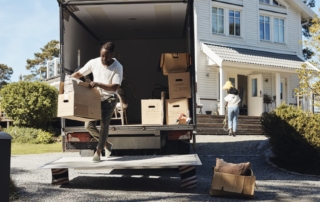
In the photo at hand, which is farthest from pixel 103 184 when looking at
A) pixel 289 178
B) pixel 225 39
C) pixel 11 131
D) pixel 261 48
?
pixel 261 48

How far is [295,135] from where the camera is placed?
921 centimetres

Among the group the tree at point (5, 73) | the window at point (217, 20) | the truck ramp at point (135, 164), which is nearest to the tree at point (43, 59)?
the tree at point (5, 73)

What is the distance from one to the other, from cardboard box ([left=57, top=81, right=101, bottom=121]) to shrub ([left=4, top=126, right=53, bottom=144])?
1025cm

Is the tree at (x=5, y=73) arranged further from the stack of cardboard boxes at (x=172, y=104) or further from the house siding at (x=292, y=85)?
the stack of cardboard boxes at (x=172, y=104)

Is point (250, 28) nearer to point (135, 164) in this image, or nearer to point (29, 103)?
point (29, 103)

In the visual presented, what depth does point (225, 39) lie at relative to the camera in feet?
70.3

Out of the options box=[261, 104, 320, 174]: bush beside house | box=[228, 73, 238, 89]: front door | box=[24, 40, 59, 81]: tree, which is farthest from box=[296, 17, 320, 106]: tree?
box=[24, 40, 59, 81]: tree

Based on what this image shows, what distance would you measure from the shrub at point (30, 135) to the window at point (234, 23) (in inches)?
403

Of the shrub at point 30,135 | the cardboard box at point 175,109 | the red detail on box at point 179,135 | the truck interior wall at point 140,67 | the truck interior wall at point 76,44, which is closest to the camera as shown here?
the red detail on box at point 179,135

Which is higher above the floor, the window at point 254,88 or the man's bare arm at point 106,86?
the window at point 254,88

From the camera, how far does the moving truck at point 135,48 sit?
24.1 ft

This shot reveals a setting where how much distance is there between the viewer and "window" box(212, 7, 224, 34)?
21.3 metres

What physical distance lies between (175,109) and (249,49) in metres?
14.6

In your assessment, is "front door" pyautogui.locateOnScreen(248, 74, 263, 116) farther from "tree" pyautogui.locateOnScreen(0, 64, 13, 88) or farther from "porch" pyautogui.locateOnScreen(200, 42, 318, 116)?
"tree" pyautogui.locateOnScreen(0, 64, 13, 88)
